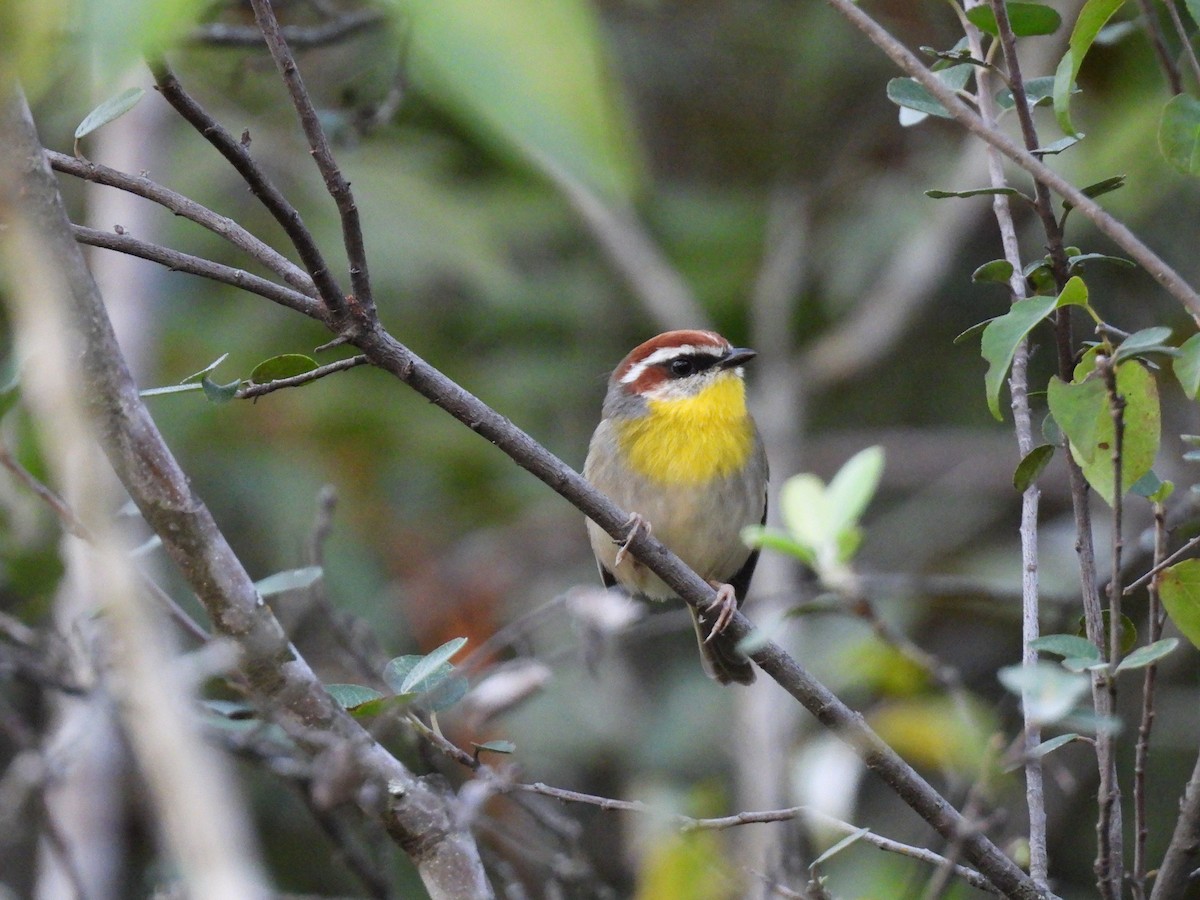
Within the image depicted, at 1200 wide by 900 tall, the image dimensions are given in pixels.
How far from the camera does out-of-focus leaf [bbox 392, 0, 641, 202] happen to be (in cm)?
66

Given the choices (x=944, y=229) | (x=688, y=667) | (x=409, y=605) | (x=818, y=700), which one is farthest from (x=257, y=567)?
(x=818, y=700)

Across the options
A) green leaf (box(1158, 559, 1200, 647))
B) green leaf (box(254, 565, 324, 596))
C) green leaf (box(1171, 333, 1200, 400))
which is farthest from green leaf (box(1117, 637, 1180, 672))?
green leaf (box(254, 565, 324, 596))

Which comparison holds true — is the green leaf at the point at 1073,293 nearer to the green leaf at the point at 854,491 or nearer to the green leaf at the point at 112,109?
the green leaf at the point at 854,491

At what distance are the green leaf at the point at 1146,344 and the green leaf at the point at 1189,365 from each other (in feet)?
0.05

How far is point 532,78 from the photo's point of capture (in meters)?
0.67

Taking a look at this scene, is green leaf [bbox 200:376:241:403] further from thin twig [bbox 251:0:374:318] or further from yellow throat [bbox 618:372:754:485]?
yellow throat [bbox 618:372:754:485]

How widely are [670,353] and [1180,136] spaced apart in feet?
8.94

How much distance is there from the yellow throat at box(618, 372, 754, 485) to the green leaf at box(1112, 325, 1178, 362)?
2.58 metres

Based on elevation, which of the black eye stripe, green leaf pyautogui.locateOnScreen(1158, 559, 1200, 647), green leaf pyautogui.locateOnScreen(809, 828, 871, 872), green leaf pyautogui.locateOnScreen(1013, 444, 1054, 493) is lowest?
green leaf pyautogui.locateOnScreen(809, 828, 871, 872)

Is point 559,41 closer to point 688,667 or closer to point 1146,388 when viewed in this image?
point 1146,388

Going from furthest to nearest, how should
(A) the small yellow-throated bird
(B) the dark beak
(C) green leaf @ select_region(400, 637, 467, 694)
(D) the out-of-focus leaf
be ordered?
(B) the dark beak, (A) the small yellow-throated bird, (C) green leaf @ select_region(400, 637, 467, 694), (D) the out-of-focus leaf

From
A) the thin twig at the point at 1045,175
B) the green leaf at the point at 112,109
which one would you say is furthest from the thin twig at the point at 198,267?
the thin twig at the point at 1045,175

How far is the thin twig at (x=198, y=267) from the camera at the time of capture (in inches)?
77.3

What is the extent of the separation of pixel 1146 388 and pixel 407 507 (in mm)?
4819
